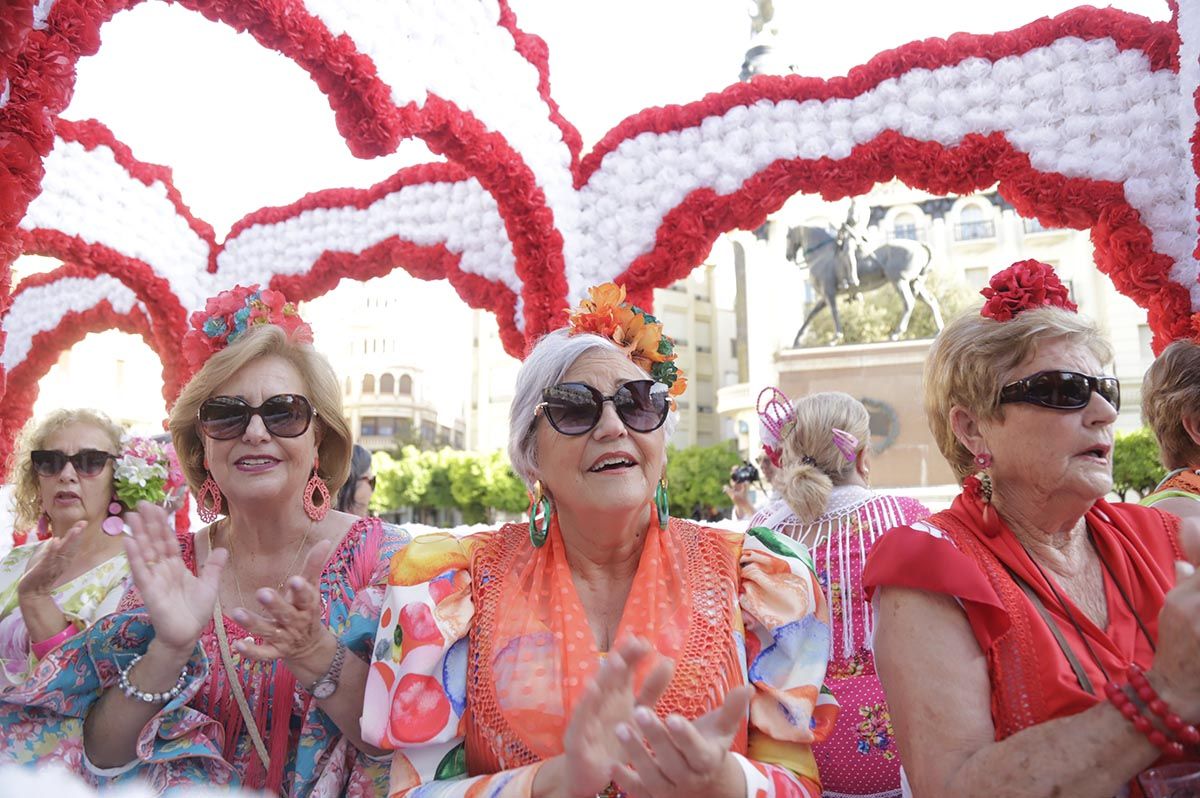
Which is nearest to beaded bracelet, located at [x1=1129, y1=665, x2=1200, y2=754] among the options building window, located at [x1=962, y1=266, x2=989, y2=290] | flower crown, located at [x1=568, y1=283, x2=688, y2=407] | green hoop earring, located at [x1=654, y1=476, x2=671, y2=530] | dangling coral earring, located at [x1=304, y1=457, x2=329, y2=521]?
green hoop earring, located at [x1=654, y1=476, x2=671, y2=530]

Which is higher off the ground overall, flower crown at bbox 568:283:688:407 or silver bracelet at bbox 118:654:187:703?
flower crown at bbox 568:283:688:407

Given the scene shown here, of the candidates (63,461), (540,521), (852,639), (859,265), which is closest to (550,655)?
(540,521)

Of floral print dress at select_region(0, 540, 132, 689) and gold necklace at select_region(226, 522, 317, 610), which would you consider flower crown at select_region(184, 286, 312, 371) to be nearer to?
gold necklace at select_region(226, 522, 317, 610)

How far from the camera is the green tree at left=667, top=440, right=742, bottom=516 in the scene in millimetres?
22984

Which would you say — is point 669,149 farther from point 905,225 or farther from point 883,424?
point 905,225

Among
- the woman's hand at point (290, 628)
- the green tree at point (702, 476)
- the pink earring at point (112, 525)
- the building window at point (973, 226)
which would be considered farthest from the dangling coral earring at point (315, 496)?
the building window at point (973, 226)

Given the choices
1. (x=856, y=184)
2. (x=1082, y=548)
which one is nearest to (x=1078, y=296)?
(x=856, y=184)

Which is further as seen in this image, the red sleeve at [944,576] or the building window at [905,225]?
the building window at [905,225]

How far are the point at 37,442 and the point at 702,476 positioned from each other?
20146mm

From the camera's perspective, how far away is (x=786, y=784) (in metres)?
1.70

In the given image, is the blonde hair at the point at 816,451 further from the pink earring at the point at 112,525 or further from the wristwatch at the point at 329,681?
the pink earring at the point at 112,525

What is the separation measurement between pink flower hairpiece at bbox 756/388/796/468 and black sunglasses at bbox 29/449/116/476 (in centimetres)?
276

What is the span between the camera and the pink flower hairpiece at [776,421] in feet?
12.4

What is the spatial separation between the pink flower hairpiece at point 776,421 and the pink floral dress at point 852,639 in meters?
0.28
